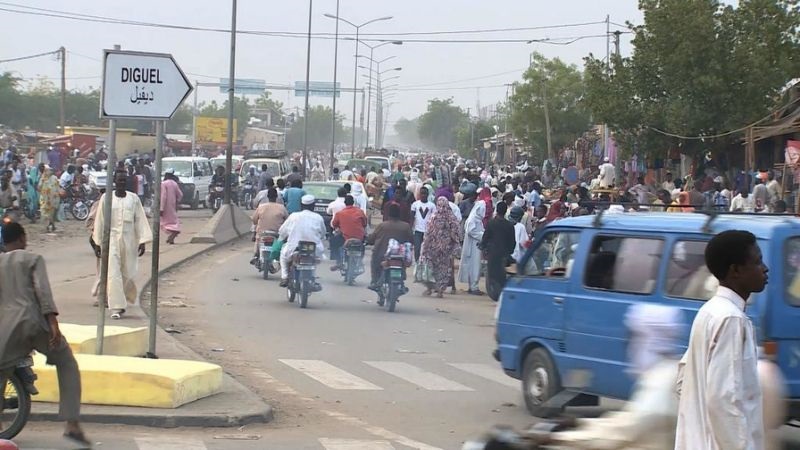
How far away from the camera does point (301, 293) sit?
18953 mm

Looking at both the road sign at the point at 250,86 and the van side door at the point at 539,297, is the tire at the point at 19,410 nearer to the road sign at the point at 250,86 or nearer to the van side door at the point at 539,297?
the van side door at the point at 539,297

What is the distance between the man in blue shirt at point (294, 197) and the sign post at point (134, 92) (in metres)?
14.6

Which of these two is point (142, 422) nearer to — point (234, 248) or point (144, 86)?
point (144, 86)

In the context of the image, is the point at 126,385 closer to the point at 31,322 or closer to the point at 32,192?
the point at 31,322

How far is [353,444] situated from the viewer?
9.28m

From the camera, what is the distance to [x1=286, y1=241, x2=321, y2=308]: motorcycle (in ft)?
61.5

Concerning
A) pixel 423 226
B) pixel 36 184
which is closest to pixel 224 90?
pixel 36 184

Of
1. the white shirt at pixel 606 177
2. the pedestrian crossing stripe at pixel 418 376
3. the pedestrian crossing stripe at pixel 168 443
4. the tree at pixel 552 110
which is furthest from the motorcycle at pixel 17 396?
the tree at pixel 552 110

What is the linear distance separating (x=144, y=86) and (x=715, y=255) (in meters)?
7.75

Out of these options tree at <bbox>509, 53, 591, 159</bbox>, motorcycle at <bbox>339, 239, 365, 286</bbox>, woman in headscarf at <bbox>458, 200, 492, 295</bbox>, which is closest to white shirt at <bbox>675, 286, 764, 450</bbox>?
motorcycle at <bbox>339, 239, 365, 286</bbox>

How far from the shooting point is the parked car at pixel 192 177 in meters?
43.3

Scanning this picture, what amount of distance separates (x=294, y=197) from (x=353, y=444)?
17585mm

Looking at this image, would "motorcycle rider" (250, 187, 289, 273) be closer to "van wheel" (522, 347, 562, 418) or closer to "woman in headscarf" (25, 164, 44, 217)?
"van wheel" (522, 347, 562, 418)

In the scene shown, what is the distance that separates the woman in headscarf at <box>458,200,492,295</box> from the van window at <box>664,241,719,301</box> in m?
12.4
